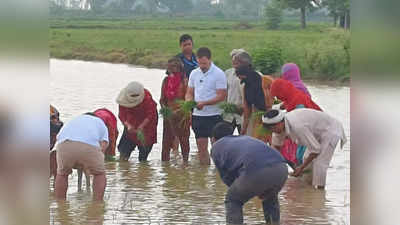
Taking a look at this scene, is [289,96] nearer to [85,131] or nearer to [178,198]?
[178,198]

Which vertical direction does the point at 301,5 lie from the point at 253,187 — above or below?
above

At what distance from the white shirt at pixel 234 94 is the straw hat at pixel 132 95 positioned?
3.47ft

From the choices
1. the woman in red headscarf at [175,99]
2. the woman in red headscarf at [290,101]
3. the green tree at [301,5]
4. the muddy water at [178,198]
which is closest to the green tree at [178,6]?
the green tree at [301,5]

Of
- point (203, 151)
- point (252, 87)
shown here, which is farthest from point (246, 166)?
point (203, 151)

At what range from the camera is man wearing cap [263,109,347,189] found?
955 centimetres

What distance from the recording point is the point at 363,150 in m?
4.05

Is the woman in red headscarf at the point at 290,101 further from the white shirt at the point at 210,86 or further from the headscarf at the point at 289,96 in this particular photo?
the white shirt at the point at 210,86

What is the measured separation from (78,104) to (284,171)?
45.4 ft

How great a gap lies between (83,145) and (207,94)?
3.43 metres

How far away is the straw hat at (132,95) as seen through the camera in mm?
12300

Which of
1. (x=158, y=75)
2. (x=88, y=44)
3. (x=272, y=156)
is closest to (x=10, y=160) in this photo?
(x=272, y=156)

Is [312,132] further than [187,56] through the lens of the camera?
No

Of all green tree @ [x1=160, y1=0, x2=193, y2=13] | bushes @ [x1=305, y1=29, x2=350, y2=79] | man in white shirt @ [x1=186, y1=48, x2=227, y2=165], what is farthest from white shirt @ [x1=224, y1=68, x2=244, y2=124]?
green tree @ [x1=160, y1=0, x2=193, y2=13]

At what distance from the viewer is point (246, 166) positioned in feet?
25.4
